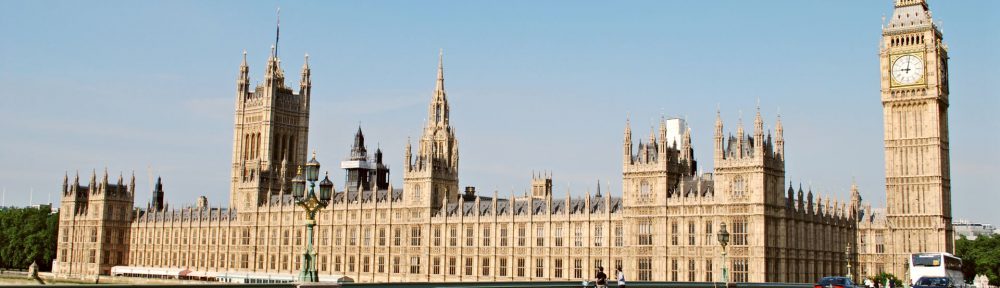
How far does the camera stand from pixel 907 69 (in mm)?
99438

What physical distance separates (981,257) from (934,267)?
5987 cm

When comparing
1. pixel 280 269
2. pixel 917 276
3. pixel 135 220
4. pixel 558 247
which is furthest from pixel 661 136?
pixel 135 220

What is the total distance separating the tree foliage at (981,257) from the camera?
381ft

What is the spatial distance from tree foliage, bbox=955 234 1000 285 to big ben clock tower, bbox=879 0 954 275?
69.8ft

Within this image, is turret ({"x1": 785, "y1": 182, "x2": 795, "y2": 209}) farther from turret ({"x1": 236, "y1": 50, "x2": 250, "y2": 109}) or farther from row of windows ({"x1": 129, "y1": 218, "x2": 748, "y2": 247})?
turret ({"x1": 236, "y1": 50, "x2": 250, "y2": 109})

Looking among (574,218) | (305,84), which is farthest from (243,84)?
(574,218)

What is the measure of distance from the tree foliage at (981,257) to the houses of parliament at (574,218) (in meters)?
14.7

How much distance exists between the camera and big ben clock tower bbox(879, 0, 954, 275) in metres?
96.6

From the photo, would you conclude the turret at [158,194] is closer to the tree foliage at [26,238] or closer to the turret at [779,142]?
the tree foliage at [26,238]

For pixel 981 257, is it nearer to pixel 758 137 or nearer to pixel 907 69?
pixel 907 69

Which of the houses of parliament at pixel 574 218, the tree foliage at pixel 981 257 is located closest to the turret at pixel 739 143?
the houses of parliament at pixel 574 218

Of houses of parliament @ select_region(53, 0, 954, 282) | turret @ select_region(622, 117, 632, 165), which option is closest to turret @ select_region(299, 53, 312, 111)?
houses of parliament @ select_region(53, 0, 954, 282)

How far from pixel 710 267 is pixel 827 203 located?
59.1ft

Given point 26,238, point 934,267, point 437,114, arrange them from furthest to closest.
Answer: point 26,238 < point 437,114 < point 934,267
